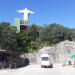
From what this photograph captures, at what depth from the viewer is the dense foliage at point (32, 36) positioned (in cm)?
8100

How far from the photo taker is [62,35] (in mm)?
99500

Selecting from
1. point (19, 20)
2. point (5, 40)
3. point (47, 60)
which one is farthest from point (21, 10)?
point (47, 60)

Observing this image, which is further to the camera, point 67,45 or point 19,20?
point 19,20

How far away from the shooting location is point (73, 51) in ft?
273

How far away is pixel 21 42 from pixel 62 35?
1631 cm

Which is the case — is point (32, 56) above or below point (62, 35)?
below

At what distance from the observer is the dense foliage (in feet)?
266

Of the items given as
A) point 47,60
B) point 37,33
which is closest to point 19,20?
point 37,33

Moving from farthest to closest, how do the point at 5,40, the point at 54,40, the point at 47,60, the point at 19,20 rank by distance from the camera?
the point at 19,20, the point at 54,40, the point at 5,40, the point at 47,60

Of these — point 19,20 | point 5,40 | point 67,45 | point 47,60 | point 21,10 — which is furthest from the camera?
point 21,10

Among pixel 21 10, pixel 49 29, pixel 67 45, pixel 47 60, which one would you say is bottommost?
pixel 47 60

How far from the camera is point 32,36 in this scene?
101m

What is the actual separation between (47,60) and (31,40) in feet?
145

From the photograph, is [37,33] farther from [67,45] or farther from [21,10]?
[21,10]
